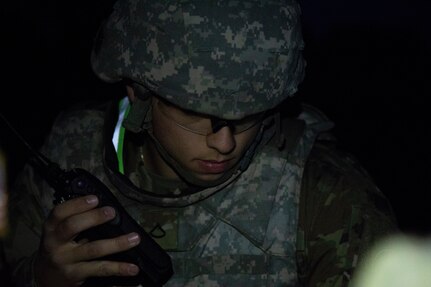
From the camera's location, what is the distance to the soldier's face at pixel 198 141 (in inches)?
74.0

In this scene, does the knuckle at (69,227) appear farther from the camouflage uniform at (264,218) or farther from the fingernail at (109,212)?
the camouflage uniform at (264,218)

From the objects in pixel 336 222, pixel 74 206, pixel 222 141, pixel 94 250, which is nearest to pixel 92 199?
pixel 74 206

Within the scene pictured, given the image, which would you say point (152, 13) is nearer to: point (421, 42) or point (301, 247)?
point (301, 247)

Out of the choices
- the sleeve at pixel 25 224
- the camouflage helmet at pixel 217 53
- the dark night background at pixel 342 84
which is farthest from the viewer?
the dark night background at pixel 342 84

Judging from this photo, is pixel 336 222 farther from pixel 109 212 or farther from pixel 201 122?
pixel 109 212

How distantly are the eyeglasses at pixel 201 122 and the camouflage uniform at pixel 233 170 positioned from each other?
0.06 meters

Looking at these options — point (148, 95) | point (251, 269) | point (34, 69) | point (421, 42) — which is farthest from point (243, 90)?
point (421, 42)

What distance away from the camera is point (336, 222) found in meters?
2.03

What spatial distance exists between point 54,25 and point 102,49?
2553 mm

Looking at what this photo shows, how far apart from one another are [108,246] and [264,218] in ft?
2.00

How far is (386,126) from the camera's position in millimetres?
4656

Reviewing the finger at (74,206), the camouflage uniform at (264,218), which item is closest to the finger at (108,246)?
the finger at (74,206)

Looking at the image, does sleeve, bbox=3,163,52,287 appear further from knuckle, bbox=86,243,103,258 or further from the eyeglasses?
the eyeglasses

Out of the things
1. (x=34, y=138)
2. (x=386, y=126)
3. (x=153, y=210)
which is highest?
(x=153, y=210)
